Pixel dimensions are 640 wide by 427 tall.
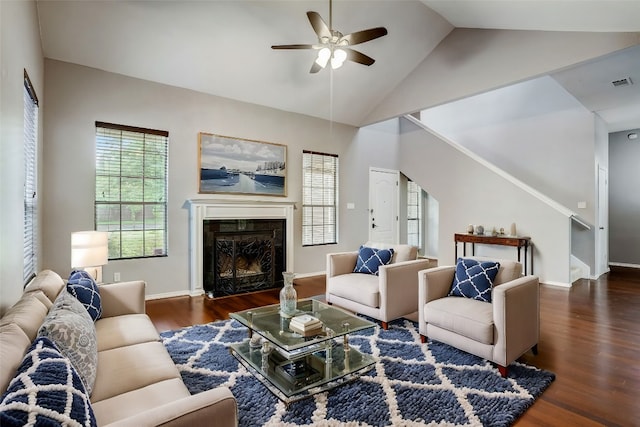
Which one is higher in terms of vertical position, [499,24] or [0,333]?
[499,24]

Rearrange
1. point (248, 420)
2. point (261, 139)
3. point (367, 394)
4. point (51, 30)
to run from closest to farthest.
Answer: point (248, 420) → point (367, 394) → point (51, 30) → point (261, 139)

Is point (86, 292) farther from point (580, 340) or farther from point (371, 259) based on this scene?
point (580, 340)

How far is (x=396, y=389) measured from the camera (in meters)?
2.21

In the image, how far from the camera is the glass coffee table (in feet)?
6.96

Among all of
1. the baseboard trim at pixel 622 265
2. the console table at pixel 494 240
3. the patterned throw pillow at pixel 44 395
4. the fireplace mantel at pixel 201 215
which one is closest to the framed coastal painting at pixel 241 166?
the fireplace mantel at pixel 201 215

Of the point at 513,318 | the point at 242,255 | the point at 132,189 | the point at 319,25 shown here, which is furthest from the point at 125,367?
the point at 242,255

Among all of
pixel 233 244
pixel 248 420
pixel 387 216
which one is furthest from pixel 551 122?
pixel 248 420

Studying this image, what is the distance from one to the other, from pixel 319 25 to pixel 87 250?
2.99 meters

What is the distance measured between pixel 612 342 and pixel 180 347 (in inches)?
155

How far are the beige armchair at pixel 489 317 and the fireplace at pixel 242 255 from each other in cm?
289

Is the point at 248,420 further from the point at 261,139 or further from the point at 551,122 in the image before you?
the point at 551,122

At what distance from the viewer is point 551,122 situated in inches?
239

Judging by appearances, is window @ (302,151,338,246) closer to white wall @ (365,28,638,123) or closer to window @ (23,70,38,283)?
white wall @ (365,28,638,123)

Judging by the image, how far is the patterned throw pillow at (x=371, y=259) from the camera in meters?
3.82
